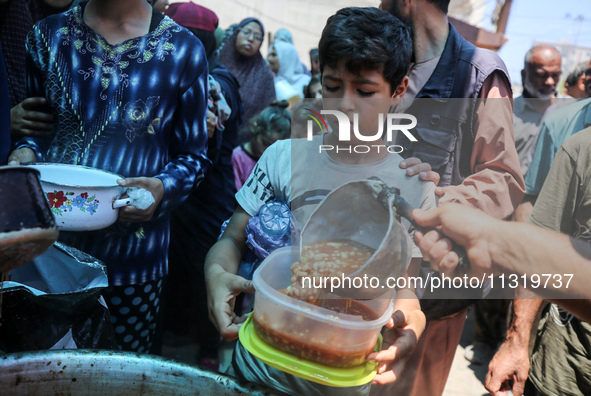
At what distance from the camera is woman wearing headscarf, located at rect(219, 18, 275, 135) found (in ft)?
11.2

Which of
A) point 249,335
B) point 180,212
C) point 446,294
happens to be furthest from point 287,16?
point 249,335

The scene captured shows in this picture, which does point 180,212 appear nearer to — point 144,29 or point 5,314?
point 144,29

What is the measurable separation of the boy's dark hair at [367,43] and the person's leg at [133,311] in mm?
907

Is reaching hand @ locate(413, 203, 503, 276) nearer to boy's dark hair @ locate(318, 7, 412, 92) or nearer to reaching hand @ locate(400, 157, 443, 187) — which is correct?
reaching hand @ locate(400, 157, 443, 187)

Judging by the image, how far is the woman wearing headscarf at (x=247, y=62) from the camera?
3.40 metres

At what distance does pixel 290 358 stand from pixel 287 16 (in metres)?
5.61

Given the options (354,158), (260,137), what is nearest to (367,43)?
(354,158)

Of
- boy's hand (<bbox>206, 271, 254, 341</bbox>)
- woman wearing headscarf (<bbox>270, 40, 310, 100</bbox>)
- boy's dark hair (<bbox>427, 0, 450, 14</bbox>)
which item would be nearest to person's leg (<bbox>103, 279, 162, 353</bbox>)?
boy's hand (<bbox>206, 271, 254, 341</bbox>)

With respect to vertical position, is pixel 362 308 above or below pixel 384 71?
below

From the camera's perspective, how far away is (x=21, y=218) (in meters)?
0.73

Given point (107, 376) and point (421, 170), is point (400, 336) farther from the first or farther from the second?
point (107, 376)

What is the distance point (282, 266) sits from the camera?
110 centimetres

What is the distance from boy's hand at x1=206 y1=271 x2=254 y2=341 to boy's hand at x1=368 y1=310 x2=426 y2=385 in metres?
0.34

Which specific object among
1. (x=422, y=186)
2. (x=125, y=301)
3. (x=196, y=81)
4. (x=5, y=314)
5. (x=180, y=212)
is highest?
(x=196, y=81)
